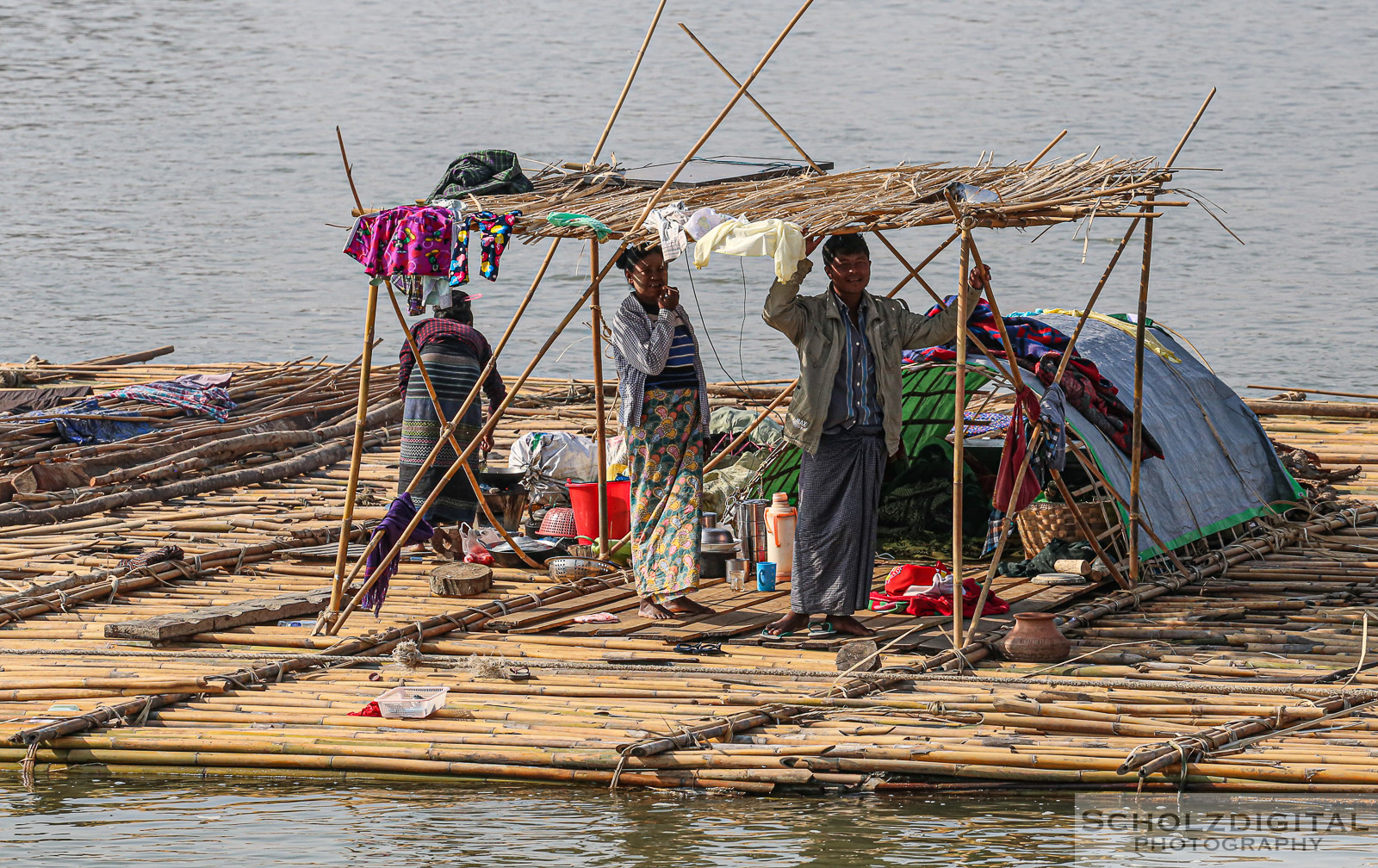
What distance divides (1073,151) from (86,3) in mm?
20899

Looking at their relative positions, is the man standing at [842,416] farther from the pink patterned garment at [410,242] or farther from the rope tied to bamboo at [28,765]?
the rope tied to bamboo at [28,765]

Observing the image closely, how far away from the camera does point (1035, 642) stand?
5641mm

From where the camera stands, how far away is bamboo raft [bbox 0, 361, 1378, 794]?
4.61 meters

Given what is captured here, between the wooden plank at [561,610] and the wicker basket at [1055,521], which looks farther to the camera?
the wicker basket at [1055,521]

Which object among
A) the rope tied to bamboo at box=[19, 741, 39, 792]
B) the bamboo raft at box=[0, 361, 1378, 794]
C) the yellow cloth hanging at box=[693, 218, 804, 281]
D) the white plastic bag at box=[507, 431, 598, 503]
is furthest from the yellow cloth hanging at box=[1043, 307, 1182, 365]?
the rope tied to bamboo at box=[19, 741, 39, 792]

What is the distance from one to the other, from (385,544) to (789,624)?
157 centimetres

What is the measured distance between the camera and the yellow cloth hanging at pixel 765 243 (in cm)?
555

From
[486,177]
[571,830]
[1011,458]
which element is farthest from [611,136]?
[571,830]

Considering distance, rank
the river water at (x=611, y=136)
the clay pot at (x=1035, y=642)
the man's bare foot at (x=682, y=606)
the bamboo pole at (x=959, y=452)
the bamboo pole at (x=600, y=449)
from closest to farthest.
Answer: the bamboo pole at (x=959, y=452), the clay pot at (x=1035, y=642), the man's bare foot at (x=682, y=606), the bamboo pole at (x=600, y=449), the river water at (x=611, y=136)

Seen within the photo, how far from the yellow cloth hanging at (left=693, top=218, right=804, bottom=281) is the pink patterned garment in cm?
98

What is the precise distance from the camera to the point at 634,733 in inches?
190

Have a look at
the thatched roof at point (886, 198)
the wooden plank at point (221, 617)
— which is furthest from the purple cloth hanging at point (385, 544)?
the thatched roof at point (886, 198)

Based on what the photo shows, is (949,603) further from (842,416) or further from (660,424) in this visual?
(660,424)

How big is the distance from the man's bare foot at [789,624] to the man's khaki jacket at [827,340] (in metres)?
0.62
